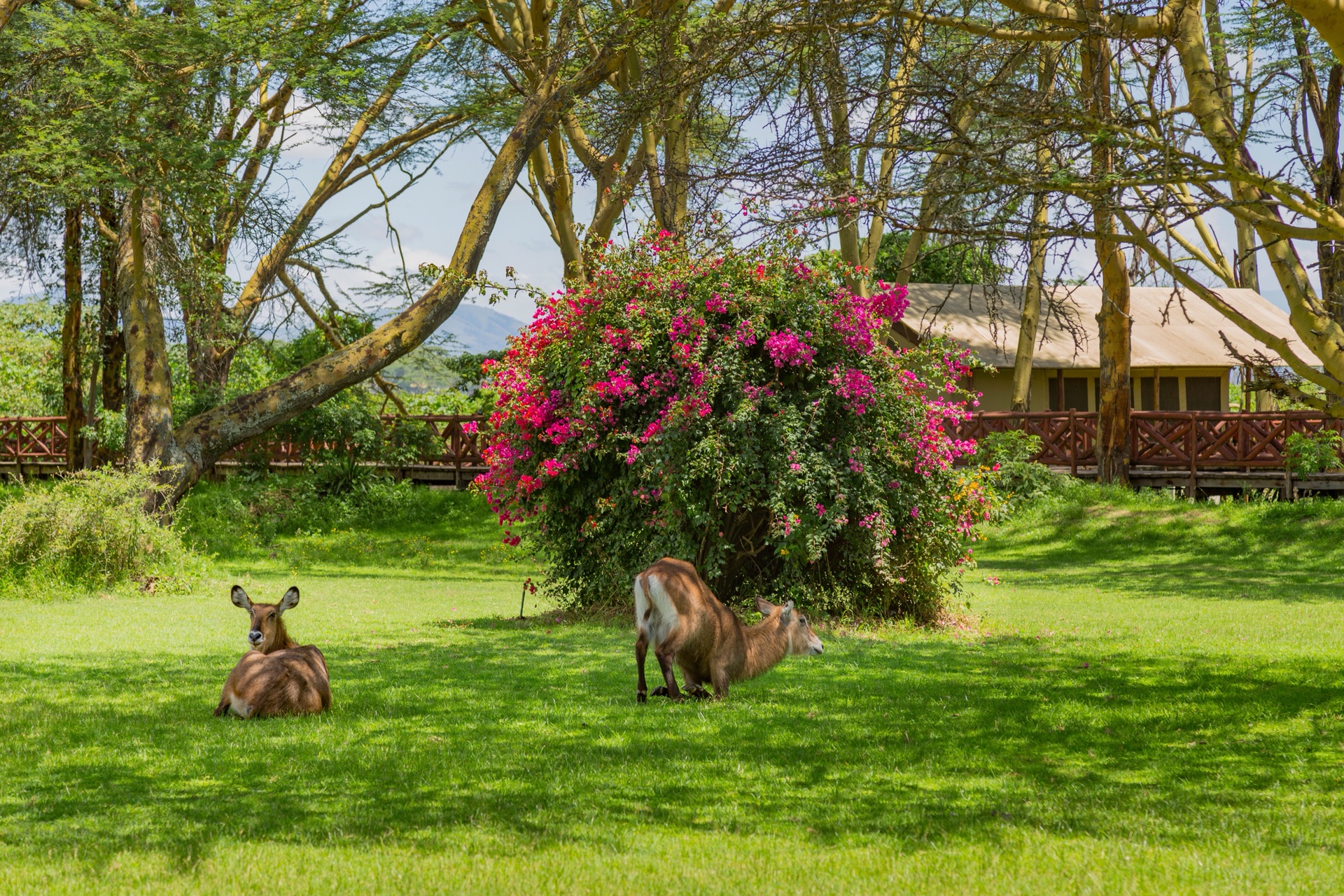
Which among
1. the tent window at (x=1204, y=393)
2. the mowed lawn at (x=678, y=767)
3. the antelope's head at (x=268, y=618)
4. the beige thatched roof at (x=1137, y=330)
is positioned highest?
the beige thatched roof at (x=1137, y=330)

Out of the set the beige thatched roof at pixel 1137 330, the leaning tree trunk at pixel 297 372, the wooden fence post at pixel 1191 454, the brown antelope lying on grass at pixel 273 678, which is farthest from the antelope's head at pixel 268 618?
the beige thatched roof at pixel 1137 330

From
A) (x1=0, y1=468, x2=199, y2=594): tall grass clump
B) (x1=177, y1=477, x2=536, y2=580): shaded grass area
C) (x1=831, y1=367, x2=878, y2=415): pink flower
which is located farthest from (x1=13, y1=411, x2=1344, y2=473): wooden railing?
(x1=831, y1=367, x2=878, y2=415): pink flower

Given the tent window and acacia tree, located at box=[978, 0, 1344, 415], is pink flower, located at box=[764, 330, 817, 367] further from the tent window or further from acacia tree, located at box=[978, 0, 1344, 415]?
the tent window

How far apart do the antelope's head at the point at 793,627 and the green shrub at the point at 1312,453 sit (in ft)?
58.6

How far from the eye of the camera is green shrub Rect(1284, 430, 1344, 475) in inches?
918

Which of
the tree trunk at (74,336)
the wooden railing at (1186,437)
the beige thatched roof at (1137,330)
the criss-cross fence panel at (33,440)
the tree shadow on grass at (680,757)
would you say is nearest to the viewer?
the tree shadow on grass at (680,757)

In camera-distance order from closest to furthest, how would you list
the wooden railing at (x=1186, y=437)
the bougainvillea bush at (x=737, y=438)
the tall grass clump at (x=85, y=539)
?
the bougainvillea bush at (x=737, y=438) < the tall grass clump at (x=85, y=539) < the wooden railing at (x=1186, y=437)

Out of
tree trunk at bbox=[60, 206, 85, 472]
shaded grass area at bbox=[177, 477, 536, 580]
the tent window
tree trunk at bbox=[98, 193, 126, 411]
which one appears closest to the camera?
shaded grass area at bbox=[177, 477, 536, 580]

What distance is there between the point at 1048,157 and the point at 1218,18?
13.4 m

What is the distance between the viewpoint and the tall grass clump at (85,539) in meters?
15.4

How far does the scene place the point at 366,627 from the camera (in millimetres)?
12781

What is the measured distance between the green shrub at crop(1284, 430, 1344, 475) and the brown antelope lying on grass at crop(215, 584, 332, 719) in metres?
21.2

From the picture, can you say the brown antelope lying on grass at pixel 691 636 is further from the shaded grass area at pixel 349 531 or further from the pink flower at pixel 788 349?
the shaded grass area at pixel 349 531

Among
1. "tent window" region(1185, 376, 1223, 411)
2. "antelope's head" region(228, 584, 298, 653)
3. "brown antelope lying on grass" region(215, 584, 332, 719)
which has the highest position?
"tent window" region(1185, 376, 1223, 411)
